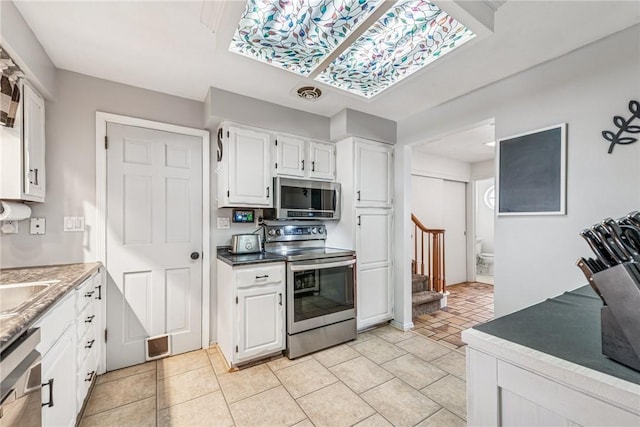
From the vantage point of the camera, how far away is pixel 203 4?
1475 mm

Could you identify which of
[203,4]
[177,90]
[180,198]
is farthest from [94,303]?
[203,4]

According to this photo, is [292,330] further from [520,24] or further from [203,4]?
[520,24]

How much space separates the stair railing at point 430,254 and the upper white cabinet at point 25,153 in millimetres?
4248

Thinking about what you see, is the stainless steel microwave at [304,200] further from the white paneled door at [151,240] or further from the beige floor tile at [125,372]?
the beige floor tile at [125,372]

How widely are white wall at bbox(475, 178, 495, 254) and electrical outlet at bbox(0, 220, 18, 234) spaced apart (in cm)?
737

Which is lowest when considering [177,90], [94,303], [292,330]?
[292,330]

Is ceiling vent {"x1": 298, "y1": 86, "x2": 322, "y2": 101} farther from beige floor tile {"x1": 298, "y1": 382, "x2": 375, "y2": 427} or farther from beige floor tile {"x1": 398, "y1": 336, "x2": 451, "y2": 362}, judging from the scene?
beige floor tile {"x1": 398, "y1": 336, "x2": 451, "y2": 362}

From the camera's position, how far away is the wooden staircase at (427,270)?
362 centimetres

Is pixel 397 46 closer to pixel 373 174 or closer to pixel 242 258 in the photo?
pixel 373 174

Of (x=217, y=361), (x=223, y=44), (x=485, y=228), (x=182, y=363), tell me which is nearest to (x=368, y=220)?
(x=217, y=361)

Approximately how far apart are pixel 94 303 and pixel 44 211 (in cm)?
79

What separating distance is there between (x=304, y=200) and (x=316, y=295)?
3.19 ft

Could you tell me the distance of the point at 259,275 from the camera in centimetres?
232

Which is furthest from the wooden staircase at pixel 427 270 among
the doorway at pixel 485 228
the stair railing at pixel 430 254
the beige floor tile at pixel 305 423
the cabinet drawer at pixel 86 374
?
the cabinet drawer at pixel 86 374
